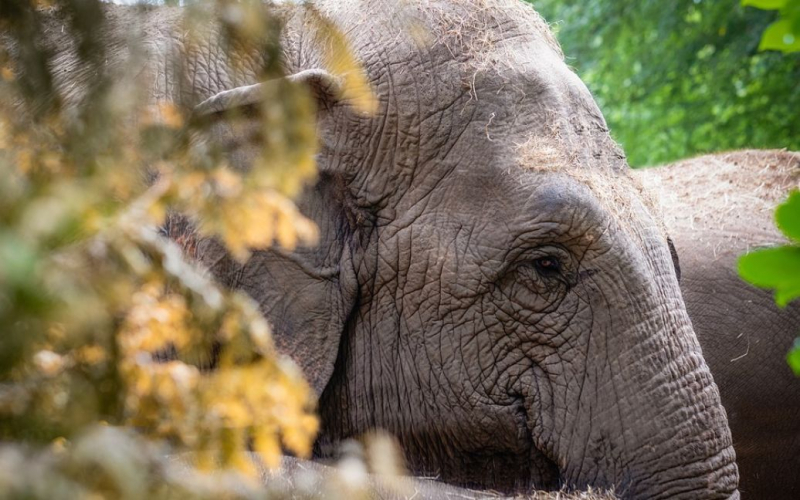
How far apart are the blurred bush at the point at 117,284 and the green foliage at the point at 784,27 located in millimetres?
977

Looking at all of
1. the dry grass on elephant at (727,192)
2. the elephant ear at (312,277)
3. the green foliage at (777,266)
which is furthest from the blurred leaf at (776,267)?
the dry grass on elephant at (727,192)

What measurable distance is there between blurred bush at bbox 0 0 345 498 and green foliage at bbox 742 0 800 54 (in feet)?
3.21

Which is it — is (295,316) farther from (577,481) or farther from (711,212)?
(711,212)

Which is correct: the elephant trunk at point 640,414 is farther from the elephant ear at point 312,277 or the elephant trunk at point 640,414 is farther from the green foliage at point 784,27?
the green foliage at point 784,27

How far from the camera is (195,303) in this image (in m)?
2.04

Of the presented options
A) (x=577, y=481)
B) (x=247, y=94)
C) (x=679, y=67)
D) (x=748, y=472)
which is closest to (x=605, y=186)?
(x=577, y=481)

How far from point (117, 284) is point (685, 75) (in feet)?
38.3

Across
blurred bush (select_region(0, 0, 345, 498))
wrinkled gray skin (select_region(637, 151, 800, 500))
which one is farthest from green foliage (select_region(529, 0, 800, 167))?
blurred bush (select_region(0, 0, 345, 498))

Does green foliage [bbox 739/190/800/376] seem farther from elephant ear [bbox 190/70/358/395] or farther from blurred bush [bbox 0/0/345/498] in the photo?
elephant ear [bbox 190/70/358/395]

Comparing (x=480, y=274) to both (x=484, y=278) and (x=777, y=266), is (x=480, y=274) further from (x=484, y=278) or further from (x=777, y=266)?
(x=777, y=266)

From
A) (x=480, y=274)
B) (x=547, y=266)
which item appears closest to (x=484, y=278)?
(x=480, y=274)

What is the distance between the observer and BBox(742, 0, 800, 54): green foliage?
5.06 ft

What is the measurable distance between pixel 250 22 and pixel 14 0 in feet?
1.55

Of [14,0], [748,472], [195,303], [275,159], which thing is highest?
[14,0]
